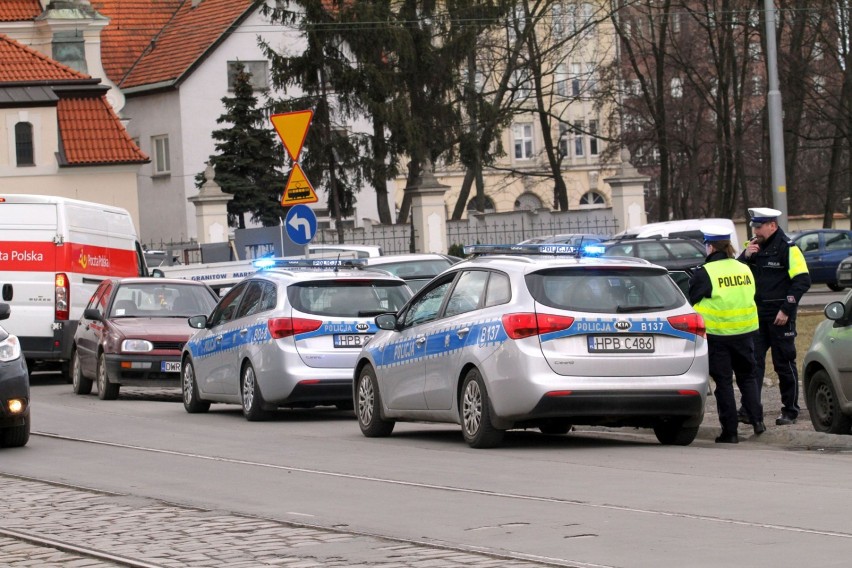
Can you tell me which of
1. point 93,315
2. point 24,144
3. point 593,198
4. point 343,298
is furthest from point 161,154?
point 343,298

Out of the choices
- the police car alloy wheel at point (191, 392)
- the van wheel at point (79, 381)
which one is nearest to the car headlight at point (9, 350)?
the police car alloy wheel at point (191, 392)

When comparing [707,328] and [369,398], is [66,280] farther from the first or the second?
[707,328]

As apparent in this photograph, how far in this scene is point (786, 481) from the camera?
10633 millimetres

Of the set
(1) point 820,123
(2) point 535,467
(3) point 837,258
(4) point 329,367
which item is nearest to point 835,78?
(1) point 820,123

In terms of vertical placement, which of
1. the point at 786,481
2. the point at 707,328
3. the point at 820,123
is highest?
the point at 820,123

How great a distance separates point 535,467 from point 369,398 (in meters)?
3.47

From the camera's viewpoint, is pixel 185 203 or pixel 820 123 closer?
pixel 820 123

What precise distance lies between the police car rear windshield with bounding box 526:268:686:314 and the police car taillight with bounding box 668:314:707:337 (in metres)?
0.12

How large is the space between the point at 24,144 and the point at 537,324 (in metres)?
41.5

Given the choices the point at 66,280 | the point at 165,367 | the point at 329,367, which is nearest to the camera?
Result: the point at 329,367

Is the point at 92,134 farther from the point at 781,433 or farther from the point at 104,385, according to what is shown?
the point at 781,433

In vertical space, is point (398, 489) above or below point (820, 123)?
below

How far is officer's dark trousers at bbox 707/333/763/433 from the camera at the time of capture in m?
13.6

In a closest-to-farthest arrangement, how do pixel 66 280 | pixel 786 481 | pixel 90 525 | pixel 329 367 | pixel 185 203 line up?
pixel 90 525 < pixel 786 481 < pixel 329 367 < pixel 66 280 < pixel 185 203
